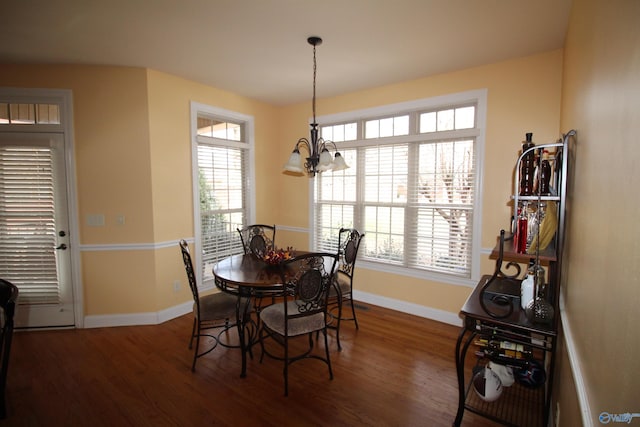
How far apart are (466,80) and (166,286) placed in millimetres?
4093

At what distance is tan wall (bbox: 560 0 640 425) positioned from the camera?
2.53 ft

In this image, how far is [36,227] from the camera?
10.6 ft

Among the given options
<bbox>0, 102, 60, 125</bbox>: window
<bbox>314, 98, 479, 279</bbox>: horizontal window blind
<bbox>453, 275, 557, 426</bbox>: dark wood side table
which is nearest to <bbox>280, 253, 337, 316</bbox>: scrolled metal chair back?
<bbox>453, 275, 557, 426</bbox>: dark wood side table

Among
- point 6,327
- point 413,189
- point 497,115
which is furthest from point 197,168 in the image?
point 497,115

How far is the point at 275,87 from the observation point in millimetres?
3920

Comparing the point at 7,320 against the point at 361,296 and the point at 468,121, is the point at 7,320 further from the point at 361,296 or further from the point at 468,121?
the point at 468,121

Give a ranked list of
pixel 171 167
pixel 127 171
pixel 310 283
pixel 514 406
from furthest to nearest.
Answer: pixel 171 167 → pixel 127 171 → pixel 310 283 → pixel 514 406

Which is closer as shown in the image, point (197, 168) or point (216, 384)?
point (216, 384)

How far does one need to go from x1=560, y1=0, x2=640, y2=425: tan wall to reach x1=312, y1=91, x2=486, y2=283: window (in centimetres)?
179

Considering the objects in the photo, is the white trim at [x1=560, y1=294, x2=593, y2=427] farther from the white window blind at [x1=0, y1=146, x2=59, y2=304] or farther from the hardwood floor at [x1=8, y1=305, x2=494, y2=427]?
the white window blind at [x1=0, y1=146, x2=59, y2=304]

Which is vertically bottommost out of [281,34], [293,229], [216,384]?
[216,384]

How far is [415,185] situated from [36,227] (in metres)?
4.22

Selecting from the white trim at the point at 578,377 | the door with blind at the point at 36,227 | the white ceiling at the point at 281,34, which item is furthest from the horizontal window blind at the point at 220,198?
the white trim at the point at 578,377

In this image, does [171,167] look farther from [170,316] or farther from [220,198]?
[170,316]
